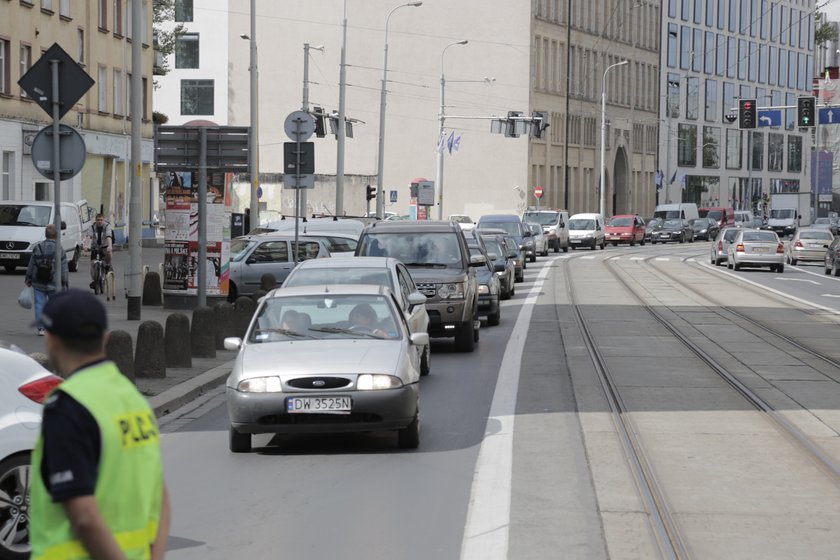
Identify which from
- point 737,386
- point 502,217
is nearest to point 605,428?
point 737,386

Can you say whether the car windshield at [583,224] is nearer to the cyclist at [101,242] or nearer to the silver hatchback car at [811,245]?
the silver hatchback car at [811,245]

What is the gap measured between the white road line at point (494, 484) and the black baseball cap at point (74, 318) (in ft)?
12.5

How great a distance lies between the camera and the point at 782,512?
8.78 meters

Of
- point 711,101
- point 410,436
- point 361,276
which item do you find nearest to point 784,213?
point 711,101

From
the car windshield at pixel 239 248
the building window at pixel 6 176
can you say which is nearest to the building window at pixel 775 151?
the building window at pixel 6 176

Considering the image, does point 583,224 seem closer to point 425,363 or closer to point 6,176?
point 6,176

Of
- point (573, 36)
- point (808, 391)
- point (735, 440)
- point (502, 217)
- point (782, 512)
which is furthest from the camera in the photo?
point (573, 36)

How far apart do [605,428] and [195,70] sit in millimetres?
84863

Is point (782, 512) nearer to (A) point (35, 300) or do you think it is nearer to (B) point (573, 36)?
(A) point (35, 300)

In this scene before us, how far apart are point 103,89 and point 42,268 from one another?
1481 inches

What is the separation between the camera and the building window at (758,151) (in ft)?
410

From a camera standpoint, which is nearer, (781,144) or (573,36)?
(573,36)

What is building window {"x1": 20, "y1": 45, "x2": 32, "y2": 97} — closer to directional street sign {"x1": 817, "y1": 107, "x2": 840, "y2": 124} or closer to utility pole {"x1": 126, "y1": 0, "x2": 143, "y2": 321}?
utility pole {"x1": 126, "y1": 0, "x2": 143, "y2": 321}

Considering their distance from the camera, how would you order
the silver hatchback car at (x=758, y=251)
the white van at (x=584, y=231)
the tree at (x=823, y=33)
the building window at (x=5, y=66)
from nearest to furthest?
the building window at (x=5, y=66) < the silver hatchback car at (x=758, y=251) < the white van at (x=584, y=231) < the tree at (x=823, y=33)
